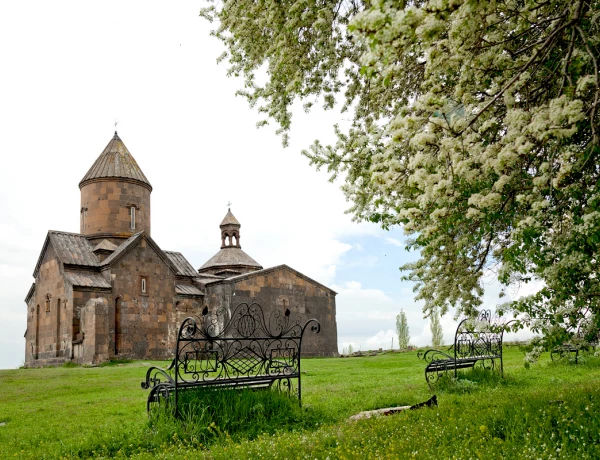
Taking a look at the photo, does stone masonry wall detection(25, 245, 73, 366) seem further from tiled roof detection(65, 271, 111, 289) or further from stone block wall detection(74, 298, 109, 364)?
stone block wall detection(74, 298, 109, 364)

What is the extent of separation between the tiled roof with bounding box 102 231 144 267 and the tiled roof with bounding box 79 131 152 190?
444 cm

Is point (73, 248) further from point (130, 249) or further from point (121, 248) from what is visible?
point (130, 249)

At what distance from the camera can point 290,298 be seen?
106 feet

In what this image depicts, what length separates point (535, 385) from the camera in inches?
424

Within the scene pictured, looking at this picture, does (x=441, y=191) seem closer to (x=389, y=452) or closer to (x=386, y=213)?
(x=389, y=452)

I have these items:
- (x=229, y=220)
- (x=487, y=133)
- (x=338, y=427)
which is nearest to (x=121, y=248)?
(x=229, y=220)

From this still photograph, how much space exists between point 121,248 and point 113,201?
387cm

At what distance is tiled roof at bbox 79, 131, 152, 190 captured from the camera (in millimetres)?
31094

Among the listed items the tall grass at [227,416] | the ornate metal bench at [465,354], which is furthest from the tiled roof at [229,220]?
the tall grass at [227,416]

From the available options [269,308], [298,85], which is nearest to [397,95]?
[298,85]

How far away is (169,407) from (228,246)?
31.7m

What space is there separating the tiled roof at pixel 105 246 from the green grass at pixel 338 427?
59.8ft

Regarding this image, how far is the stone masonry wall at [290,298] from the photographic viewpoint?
3020cm

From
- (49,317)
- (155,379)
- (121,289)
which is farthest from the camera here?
(49,317)
